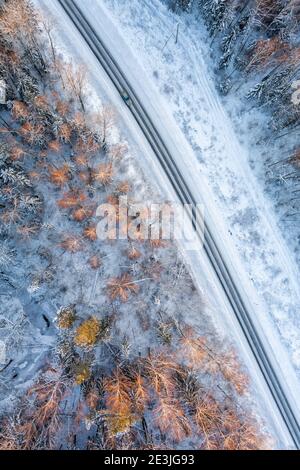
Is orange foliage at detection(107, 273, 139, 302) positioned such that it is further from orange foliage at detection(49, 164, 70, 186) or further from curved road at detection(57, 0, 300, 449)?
orange foliage at detection(49, 164, 70, 186)

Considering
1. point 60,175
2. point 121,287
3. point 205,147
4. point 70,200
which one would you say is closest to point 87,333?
point 121,287

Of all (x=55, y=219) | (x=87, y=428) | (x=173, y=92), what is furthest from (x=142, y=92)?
(x=87, y=428)

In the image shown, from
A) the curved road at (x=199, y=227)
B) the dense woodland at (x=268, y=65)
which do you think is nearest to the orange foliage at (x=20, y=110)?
the curved road at (x=199, y=227)

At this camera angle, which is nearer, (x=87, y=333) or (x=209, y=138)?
(x=87, y=333)

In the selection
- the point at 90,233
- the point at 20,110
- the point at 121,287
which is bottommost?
the point at 121,287

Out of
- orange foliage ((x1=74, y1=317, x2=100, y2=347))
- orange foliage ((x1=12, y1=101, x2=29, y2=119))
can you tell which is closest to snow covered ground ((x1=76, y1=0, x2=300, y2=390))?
orange foliage ((x1=12, y1=101, x2=29, y2=119))

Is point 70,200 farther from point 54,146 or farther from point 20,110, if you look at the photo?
point 20,110
